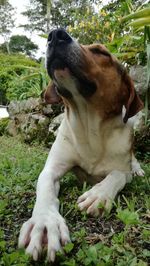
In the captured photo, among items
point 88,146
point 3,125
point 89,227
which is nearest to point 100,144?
point 88,146

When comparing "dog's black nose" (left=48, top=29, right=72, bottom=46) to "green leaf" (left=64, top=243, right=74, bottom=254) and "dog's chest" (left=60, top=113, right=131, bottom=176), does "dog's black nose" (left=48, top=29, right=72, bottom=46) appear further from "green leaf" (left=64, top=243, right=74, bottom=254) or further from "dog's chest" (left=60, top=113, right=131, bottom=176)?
"green leaf" (left=64, top=243, right=74, bottom=254)

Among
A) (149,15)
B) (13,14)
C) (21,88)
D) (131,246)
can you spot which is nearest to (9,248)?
(131,246)

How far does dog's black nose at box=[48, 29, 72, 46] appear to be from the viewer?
2393 millimetres

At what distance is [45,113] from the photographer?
20.9 feet

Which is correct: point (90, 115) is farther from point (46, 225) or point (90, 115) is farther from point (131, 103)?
point (46, 225)

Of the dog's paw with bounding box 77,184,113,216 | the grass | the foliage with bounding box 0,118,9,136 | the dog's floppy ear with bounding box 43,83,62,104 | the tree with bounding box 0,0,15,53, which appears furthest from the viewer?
the tree with bounding box 0,0,15,53

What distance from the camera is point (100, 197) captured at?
218 cm

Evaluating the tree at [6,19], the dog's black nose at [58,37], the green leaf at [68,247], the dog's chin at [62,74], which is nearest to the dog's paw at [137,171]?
the dog's chin at [62,74]

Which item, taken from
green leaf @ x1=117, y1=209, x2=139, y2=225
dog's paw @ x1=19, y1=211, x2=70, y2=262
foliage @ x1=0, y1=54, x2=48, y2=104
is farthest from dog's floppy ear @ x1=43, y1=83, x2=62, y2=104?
foliage @ x1=0, y1=54, x2=48, y2=104

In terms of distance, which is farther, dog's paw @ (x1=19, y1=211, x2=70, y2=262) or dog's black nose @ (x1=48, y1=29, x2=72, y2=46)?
dog's black nose @ (x1=48, y1=29, x2=72, y2=46)

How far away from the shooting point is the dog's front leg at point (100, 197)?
2.11 m


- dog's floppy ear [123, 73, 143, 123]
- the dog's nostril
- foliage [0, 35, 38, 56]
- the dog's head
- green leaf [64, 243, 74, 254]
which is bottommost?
foliage [0, 35, 38, 56]

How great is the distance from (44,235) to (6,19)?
121ft

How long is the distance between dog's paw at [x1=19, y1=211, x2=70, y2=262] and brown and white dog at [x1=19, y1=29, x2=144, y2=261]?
42cm
